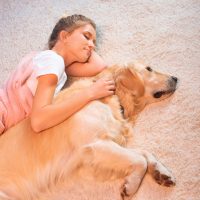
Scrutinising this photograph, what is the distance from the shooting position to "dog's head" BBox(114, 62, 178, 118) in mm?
1820

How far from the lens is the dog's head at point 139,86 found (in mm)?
1820

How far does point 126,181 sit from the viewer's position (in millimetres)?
1592

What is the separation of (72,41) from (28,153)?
695mm

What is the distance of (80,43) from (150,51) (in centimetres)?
47

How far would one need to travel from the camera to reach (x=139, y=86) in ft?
6.01

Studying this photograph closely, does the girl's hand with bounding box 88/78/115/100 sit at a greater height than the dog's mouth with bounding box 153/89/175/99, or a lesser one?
greater

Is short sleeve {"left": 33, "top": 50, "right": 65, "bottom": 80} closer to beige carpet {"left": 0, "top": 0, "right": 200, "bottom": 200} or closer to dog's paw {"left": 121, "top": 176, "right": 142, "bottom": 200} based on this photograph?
beige carpet {"left": 0, "top": 0, "right": 200, "bottom": 200}

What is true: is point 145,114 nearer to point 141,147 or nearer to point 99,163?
point 141,147

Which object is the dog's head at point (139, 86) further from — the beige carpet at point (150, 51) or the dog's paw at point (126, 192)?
the dog's paw at point (126, 192)

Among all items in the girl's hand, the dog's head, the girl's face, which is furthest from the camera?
the girl's face

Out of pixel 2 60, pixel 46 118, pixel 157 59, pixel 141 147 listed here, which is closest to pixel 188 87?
pixel 157 59

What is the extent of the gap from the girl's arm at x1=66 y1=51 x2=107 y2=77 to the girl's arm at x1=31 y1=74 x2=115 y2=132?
0.23m

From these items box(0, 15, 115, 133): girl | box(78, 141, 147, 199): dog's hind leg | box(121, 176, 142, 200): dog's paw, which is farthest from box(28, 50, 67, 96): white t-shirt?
box(121, 176, 142, 200): dog's paw

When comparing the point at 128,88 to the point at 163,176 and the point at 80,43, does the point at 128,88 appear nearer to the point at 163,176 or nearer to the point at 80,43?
the point at 80,43
